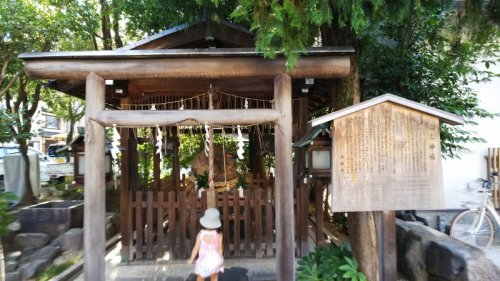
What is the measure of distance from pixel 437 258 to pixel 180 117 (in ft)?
12.4

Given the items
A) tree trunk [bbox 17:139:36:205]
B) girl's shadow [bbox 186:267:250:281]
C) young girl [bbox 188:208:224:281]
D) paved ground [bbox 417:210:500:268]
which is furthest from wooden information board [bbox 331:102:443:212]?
tree trunk [bbox 17:139:36:205]

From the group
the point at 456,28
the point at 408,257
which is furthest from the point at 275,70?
the point at 408,257

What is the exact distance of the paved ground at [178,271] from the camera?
522cm

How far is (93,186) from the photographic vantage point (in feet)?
13.7

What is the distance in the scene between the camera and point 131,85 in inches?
226

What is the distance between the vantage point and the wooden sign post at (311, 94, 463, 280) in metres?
3.83

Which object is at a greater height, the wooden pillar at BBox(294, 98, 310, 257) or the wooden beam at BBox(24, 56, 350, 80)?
the wooden beam at BBox(24, 56, 350, 80)

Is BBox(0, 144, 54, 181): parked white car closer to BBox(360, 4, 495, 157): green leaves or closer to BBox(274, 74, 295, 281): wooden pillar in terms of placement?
Answer: BBox(274, 74, 295, 281): wooden pillar

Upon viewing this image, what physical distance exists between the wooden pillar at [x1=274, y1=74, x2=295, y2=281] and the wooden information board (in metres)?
0.64

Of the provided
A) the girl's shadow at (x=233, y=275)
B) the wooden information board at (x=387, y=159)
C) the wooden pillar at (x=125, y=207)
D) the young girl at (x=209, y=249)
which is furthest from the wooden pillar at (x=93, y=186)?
the wooden information board at (x=387, y=159)

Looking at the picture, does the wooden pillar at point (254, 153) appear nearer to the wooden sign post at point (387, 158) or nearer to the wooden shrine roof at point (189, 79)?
the wooden shrine roof at point (189, 79)

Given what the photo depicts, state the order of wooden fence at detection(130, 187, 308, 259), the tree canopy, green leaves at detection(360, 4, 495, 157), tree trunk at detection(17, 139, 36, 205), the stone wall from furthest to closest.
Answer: tree trunk at detection(17, 139, 36, 205), wooden fence at detection(130, 187, 308, 259), green leaves at detection(360, 4, 495, 157), the stone wall, the tree canopy

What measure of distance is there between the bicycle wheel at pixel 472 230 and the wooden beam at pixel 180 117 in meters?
4.46

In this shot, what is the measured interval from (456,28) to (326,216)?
19.0ft
